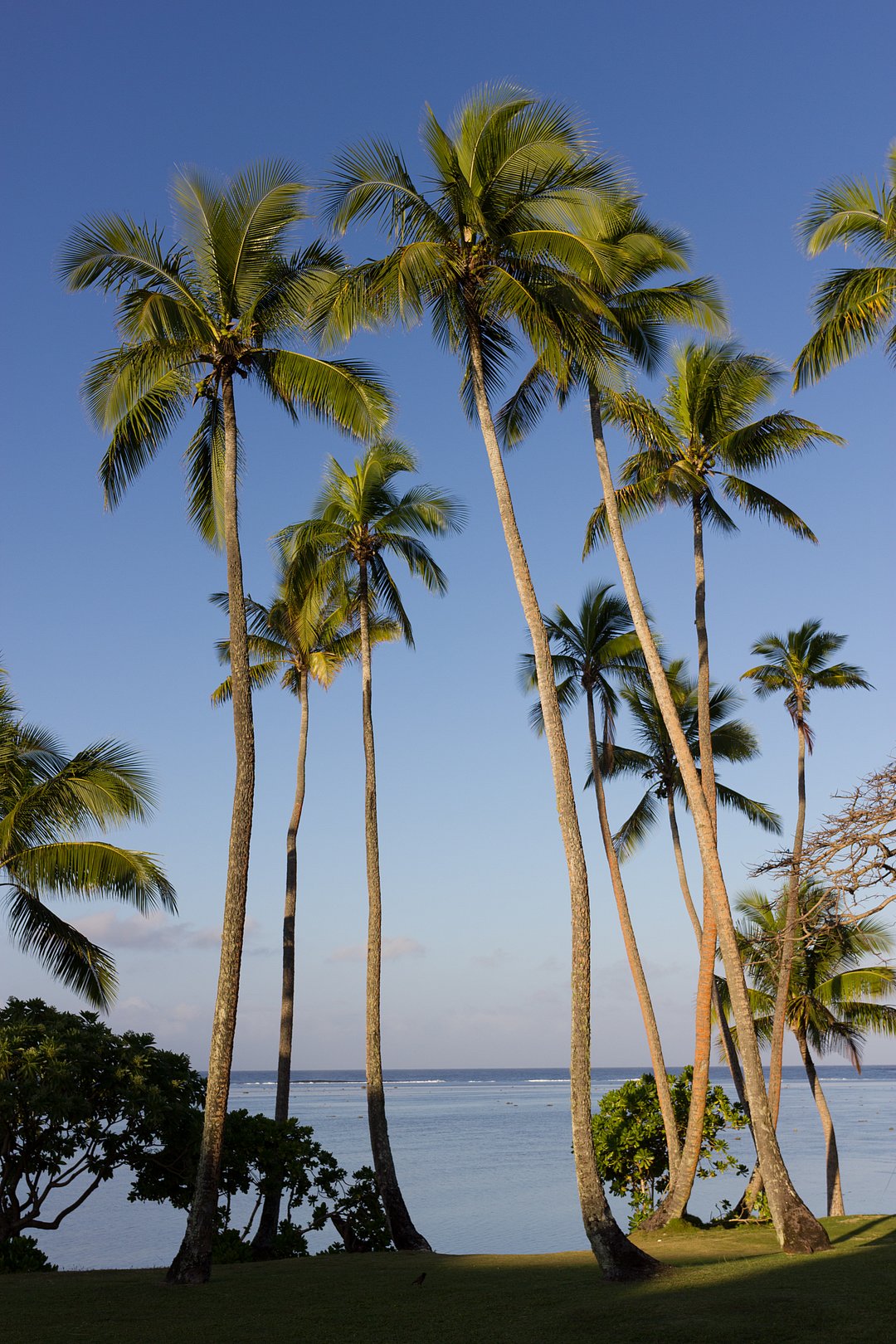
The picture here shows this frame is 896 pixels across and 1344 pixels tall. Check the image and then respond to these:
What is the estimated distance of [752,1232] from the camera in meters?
15.7

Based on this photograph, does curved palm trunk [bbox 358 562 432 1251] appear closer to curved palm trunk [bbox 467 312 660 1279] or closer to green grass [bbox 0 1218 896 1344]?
green grass [bbox 0 1218 896 1344]

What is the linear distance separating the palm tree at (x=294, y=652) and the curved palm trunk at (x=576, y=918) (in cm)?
739

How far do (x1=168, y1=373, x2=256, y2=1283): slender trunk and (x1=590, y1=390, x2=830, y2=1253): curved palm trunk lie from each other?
531 cm

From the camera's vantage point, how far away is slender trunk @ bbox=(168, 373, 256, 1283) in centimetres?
1141

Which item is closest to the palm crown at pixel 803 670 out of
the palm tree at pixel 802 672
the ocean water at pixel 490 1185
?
the palm tree at pixel 802 672

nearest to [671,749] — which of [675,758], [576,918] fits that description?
[675,758]

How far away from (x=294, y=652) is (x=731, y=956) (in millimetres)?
12028

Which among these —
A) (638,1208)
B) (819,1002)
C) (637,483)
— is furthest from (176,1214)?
(637,483)

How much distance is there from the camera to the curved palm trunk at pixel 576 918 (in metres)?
10.4

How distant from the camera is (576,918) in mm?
11438

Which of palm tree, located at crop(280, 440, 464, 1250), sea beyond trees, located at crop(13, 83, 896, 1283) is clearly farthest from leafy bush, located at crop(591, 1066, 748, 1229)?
palm tree, located at crop(280, 440, 464, 1250)

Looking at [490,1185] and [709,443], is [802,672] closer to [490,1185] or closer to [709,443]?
[709,443]

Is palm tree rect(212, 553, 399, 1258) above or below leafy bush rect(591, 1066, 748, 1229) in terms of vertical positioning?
above

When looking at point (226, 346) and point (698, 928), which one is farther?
point (698, 928)
